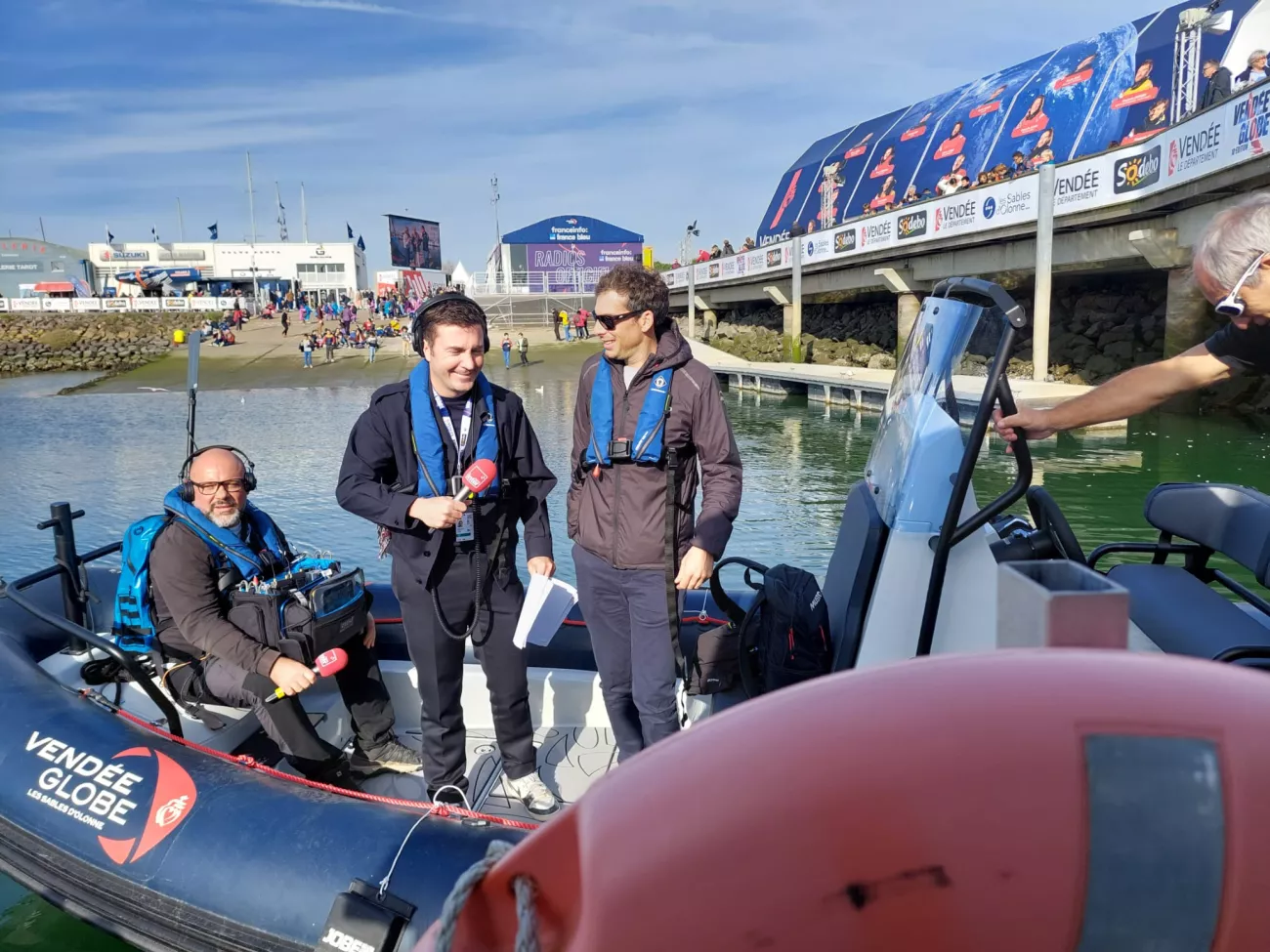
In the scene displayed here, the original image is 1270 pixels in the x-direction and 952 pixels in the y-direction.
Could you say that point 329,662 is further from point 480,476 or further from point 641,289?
point 641,289

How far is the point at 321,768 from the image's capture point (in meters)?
3.03

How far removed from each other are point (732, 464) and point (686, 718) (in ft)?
3.35

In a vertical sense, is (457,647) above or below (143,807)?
above

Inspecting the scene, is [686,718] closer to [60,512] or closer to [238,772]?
[238,772]

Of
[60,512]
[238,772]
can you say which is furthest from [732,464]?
[60,512]

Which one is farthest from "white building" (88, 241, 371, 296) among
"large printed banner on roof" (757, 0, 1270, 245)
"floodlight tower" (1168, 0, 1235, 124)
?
"floodlight tower" (1168, 0, 1235, 124)

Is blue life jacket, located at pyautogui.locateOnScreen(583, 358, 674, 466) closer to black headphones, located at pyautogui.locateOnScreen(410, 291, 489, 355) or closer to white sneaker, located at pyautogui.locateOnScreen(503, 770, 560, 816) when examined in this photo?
black headphones, located at pyautogui.locateOnScreen(410, 291, 489, 355)

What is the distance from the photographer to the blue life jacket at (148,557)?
300 centimetres

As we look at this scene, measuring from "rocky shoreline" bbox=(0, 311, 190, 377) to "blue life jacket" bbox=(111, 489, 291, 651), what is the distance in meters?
33.3

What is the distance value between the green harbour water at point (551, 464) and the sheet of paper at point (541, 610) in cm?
101

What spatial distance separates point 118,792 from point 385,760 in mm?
932

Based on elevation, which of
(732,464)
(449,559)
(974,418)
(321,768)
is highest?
(974,418)

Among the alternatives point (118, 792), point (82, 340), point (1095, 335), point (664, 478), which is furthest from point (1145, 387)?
point (82, 340)

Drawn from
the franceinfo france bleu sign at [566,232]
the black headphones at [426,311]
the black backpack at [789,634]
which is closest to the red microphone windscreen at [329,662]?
the black headphones at [426,311]
